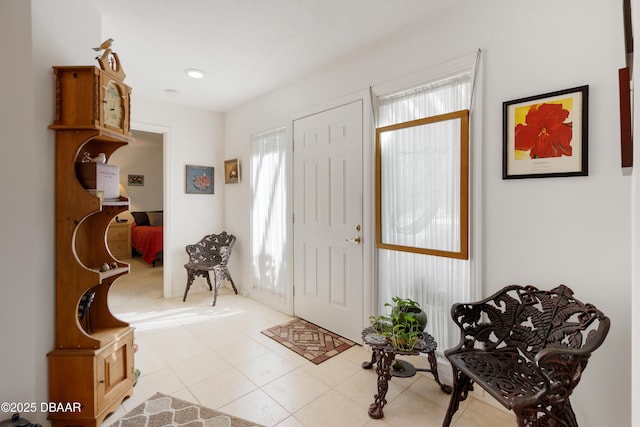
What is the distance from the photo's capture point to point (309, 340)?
278 cm

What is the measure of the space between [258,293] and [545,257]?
10.3ft

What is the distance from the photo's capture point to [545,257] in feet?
5.56

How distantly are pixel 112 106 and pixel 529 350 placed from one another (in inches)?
110

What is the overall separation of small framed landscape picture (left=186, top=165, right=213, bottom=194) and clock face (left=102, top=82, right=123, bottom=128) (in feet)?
7.49

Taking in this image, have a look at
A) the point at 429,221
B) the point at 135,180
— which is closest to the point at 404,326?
the point at 429,221

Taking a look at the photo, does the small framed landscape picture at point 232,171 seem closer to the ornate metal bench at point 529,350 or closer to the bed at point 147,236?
the bed at point 147,236

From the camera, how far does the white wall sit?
4.83ft

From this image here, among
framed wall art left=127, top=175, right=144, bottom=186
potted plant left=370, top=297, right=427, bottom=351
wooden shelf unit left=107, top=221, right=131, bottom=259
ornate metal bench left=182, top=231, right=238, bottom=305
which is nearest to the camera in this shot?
potted plant left=370, top=297, right=427, bottom=351

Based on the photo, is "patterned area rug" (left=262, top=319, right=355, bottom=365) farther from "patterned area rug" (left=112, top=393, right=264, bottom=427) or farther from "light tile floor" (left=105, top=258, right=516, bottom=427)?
"patterned area rug" (left=112, top=393, right=264, bottom=427)

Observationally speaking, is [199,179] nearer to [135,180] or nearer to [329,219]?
[329,219]

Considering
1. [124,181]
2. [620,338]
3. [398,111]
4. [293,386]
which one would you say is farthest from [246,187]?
[124,181]

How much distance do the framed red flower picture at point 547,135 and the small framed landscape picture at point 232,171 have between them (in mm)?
3271

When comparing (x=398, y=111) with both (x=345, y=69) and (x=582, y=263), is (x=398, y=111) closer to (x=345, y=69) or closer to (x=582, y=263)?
(x=345, y=69)

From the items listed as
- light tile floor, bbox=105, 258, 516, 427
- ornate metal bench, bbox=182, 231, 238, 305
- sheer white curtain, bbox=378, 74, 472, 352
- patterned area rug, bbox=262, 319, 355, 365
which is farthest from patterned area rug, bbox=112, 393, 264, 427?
ornate metal bench, bbox=182, 231, 238, 305
